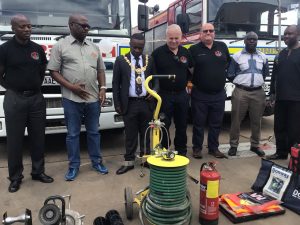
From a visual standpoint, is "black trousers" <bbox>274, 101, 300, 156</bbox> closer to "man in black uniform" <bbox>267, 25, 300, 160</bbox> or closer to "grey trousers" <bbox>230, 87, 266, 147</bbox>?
"man in black uniform" <bbox>267, 25, 300, 160</bbox>

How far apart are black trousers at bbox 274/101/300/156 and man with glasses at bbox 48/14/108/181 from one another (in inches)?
98.9

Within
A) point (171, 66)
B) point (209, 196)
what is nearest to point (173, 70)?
point (171, 66)

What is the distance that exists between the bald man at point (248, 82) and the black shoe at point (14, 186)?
3.00 metres

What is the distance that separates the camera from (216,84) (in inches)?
178

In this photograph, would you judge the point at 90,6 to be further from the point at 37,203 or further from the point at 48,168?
the point at 37,203

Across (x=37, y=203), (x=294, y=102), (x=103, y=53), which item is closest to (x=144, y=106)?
(x=103, y=53)

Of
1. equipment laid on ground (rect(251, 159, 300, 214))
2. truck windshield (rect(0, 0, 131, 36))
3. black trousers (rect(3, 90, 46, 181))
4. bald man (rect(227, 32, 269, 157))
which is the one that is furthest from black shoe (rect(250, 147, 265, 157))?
black trousers (rect(3, 90, 46, 181))

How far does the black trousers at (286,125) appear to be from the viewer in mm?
4383

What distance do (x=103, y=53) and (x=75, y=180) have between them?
1.83 m

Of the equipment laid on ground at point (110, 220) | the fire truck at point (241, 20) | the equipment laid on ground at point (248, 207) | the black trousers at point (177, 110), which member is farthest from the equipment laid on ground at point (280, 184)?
the fire truck at point (241, 20)

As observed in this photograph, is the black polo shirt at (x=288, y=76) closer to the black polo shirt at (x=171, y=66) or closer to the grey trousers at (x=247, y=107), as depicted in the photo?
the grey trousers at (x=247, y=107)

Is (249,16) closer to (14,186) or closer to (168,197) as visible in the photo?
(168,197)

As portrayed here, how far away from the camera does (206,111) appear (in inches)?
183

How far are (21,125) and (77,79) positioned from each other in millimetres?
823
